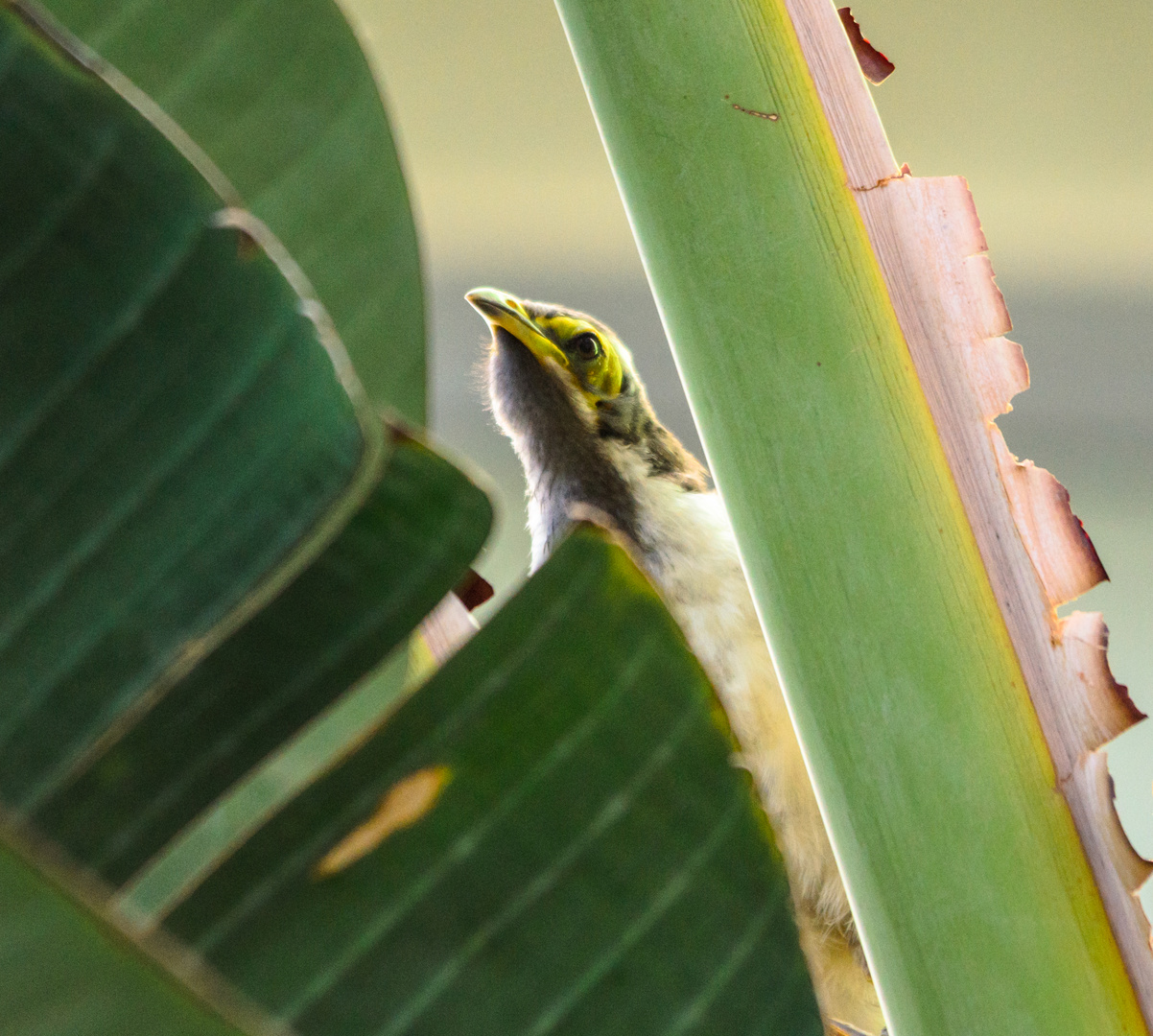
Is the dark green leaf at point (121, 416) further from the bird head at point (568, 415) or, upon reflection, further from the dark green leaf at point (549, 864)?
the bird head at point (568, 415)

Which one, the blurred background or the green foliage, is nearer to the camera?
the green foliage

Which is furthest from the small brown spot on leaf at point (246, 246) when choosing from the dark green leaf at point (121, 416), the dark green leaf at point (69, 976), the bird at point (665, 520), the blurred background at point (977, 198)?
the blurred background at point (977, 198)

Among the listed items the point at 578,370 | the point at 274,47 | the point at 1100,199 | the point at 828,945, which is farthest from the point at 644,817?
the point at 1100,199

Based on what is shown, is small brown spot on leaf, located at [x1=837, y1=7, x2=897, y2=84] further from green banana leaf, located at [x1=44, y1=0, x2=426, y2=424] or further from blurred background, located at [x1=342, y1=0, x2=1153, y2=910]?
blurred background, located at [x1=342, y1=0, x2=1153, y2=910]

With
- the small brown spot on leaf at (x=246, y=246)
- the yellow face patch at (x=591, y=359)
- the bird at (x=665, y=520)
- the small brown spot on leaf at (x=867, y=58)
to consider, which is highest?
the small brown spot on leaf at (x=867, y=58)

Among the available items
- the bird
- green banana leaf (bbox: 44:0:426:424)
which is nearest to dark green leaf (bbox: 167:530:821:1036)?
green banana leaf (bbox: 44:0:426:424)

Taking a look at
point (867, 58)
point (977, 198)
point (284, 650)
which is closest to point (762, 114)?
point (867, 58)

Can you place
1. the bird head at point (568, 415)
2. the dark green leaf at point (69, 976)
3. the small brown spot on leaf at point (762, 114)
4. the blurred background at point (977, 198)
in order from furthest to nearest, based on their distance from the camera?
the blurred background at point (977, 198), the bird head at point (568, 415), the small brown spot on leaf at point (762, 114), the dark green leaf at point (69, 976)
